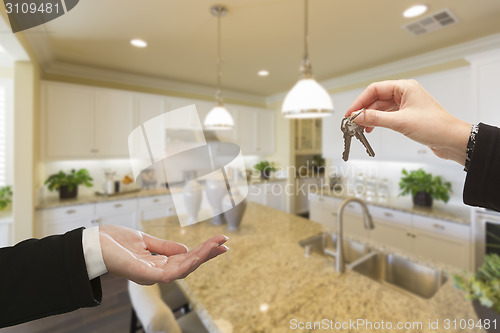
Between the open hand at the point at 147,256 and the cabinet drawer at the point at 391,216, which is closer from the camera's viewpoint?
the open hand at the point at 147,256

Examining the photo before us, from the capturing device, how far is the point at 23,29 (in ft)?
0.62

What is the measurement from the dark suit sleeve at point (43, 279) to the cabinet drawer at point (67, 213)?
0.06 metres

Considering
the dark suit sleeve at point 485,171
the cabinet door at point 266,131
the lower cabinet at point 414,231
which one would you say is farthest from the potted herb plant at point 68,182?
the cabinet door at point 266,131

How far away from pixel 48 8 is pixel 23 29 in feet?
0.09

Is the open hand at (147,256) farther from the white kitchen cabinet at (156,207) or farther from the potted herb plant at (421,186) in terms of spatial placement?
the potted herb plant at (421,186)

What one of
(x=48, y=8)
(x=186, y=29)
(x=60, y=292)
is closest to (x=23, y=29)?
(x=48, y=8)

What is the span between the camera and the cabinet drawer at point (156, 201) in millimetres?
300

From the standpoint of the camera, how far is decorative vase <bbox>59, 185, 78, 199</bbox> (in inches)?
12.2

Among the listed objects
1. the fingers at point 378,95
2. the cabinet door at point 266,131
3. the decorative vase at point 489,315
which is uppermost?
the cabinet door at point 266,131

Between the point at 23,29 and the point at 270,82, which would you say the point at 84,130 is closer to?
the point at 23,29

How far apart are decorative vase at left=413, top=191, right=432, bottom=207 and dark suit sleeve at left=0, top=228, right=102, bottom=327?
7.22ft

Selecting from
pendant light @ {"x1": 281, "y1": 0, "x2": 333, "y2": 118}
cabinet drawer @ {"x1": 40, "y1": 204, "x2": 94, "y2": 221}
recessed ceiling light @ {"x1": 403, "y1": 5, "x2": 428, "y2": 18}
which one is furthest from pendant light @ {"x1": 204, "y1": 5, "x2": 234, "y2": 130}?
recessed ceiling light @ {"x1": 403, "y1": 5, "x2": 428, "y2": 18}

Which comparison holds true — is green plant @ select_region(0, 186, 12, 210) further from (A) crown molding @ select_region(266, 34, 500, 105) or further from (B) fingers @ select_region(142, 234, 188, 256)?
(A) crown molding @ select_region(266, 34, 500, 105)

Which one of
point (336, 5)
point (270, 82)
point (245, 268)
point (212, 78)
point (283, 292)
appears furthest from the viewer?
point (270, 82)
